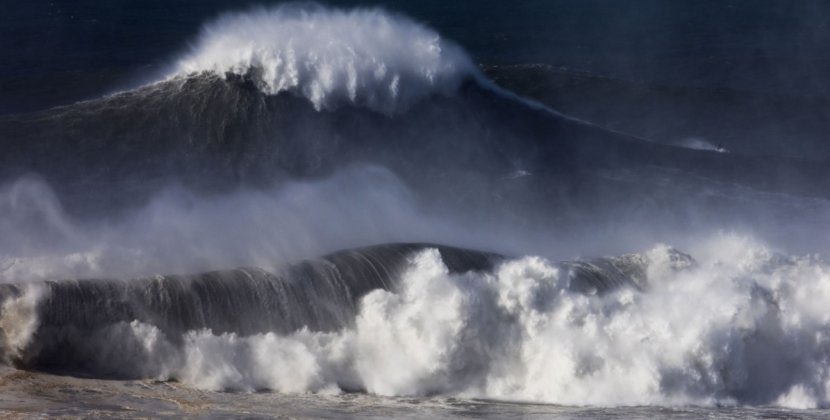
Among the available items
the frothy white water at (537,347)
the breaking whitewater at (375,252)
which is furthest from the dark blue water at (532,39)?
the frothy white water at (537,347)

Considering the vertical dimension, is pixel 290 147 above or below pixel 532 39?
below

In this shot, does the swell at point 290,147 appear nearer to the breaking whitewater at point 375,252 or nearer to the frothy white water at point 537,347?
the breaking whitewater at point 375,252

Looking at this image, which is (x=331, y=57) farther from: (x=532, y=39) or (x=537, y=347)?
(x=532, y=39)

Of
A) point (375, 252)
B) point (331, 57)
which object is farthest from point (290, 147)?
point (375, 252)

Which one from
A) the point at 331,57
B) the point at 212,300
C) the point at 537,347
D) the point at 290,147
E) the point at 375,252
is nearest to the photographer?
the point at 212,300

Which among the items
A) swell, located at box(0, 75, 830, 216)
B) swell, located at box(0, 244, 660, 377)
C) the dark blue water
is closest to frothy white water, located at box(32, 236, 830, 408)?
swell, located at box(0, 244, 660, 377)

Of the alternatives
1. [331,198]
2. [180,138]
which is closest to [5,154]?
[180,138]

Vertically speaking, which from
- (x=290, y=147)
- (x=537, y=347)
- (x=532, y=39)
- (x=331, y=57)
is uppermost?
(x=532, y=39)
